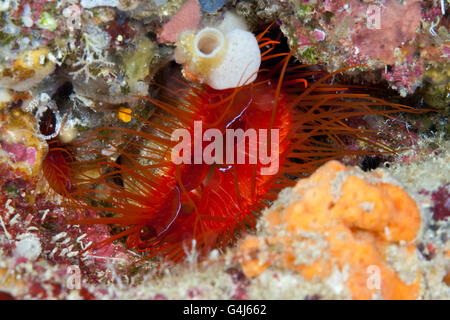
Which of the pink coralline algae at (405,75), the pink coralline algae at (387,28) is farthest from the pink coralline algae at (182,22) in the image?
the pink coralline algae at (405,75)

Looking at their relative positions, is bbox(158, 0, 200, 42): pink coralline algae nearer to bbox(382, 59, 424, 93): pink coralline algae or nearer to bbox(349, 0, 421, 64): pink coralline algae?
bbox(349, 0, 421, 64): pink coralline algae

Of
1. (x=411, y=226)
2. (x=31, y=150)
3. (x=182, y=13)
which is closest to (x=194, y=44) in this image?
(x=182, y=13)

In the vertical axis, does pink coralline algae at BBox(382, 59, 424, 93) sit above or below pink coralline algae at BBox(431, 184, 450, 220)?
above

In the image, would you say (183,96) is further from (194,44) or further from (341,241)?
(341,241)

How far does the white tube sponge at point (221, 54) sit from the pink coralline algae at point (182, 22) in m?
0.06

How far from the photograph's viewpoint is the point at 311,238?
1854 millimetres

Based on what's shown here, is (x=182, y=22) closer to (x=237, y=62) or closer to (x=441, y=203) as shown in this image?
(x=237, y=62)

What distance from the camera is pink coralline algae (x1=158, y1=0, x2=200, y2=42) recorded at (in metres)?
2.75
